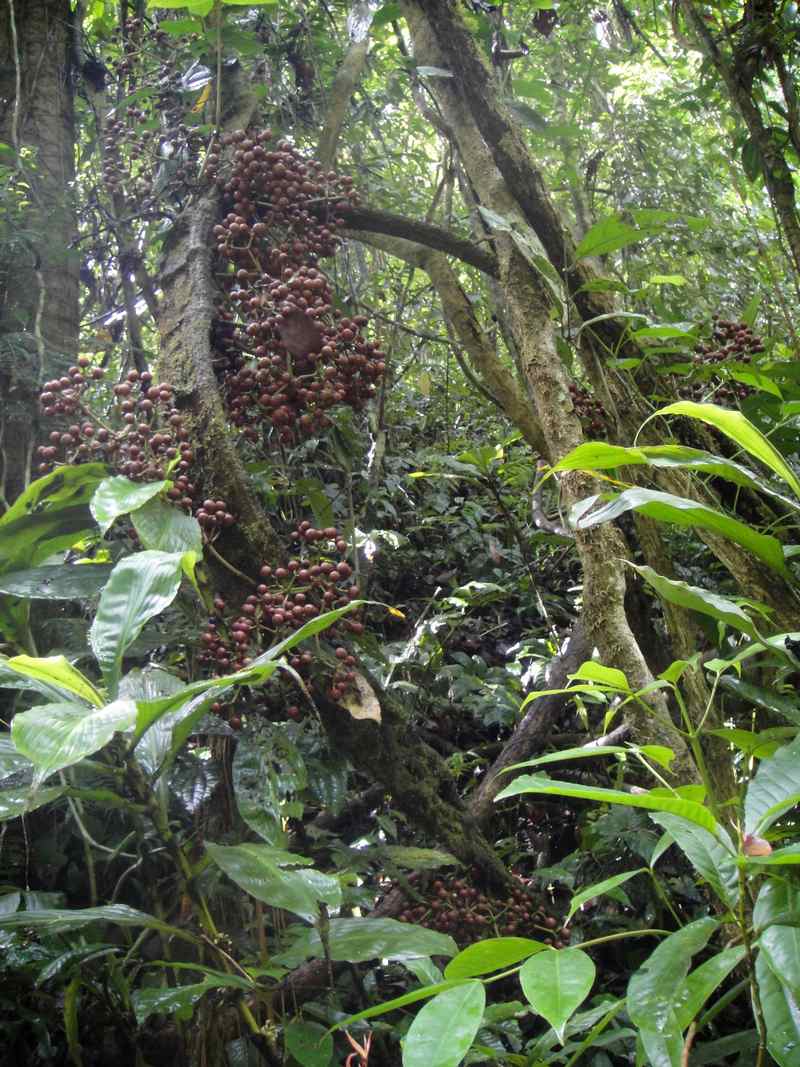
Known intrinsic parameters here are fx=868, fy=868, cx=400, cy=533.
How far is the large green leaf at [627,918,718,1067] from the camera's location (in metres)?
0.65

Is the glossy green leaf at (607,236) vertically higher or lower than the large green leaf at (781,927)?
higher

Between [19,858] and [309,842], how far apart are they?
0.54 meters

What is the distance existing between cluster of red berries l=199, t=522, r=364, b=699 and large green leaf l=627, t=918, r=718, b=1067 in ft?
2.00

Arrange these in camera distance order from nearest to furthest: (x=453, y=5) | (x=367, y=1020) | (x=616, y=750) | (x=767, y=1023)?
(x=767, y=1023), (x=616, y=750), (x=367, y=1020), (x=453, y=5)

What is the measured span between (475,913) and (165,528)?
0.89 meters

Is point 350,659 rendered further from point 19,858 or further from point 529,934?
point 529,934

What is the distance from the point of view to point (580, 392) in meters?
1.91

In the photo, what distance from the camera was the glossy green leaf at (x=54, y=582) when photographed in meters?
1.16

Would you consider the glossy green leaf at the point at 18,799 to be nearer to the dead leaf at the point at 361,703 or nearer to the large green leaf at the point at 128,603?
the large green leaf at the point at 128,603

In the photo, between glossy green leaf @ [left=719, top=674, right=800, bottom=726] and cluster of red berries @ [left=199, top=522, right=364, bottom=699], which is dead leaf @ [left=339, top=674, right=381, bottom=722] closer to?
cluster of red berries @ [left=199, top=522, right=364, bottom=699]

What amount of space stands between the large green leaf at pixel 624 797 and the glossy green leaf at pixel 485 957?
5.1 inches

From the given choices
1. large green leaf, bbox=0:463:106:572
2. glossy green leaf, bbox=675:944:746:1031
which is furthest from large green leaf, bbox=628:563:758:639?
large green leaf, bbox=0:463:106:572

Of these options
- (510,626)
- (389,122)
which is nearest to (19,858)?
(510,626)

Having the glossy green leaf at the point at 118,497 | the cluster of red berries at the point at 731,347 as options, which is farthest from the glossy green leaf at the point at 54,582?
the cluster of red berries at the point at 731,347
